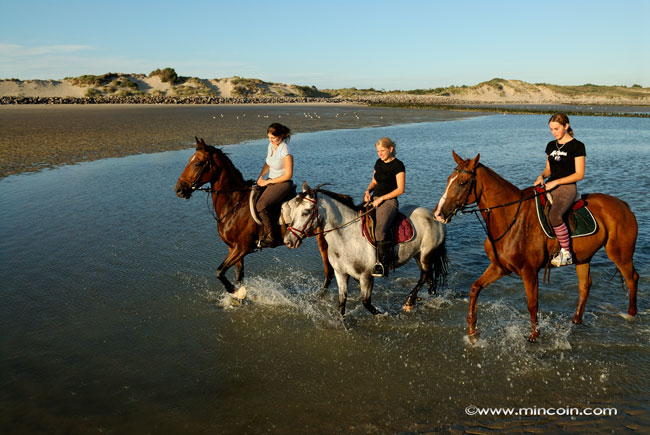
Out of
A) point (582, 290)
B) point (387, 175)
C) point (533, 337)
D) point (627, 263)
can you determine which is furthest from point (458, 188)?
point (627, 263)

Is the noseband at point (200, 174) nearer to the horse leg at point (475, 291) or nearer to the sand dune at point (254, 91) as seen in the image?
the horse leg at point (475, 291)

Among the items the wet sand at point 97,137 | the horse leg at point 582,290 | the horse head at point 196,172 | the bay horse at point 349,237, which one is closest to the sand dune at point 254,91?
the wet sand at point 97,137

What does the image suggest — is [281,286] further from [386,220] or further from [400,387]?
[400,387]

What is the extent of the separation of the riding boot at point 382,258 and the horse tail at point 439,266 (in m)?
1.13

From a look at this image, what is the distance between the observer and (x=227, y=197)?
7.75 meters

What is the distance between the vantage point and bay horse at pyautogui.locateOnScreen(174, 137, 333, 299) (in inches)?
293

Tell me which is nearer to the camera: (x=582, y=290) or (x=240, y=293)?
(x=582, y=290)

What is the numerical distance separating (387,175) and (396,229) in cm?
89

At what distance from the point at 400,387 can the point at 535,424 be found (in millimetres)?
1480

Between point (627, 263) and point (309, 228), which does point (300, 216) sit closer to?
point (309, 228)

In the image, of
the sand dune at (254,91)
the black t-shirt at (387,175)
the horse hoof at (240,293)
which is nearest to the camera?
the black t-shirt at (387,175)

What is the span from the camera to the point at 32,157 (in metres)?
21.4

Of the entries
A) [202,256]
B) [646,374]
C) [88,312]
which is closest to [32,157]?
[202,256]

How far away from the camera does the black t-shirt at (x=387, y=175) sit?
6484 millimetres
